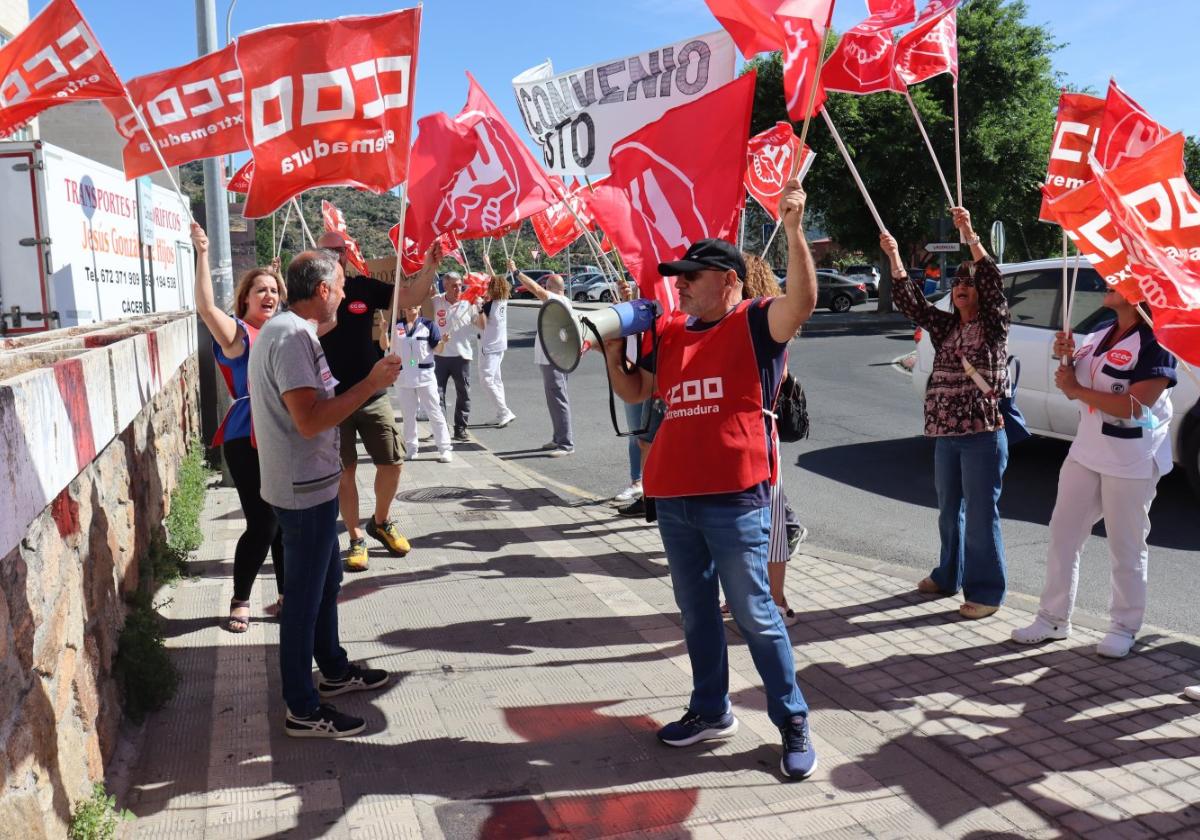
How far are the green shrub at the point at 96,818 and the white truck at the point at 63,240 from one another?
6.54m

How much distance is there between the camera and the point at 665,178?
4375 mm

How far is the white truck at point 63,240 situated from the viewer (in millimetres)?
8383

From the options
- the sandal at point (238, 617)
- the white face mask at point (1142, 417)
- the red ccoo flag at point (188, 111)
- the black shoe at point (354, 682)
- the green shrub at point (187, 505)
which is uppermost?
the red ccoo flag at point (188, 111)

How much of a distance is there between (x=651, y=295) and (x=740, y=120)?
816 mm

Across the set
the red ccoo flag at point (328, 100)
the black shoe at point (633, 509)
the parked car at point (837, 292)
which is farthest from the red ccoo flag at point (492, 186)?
the parked car at point (837, 292)

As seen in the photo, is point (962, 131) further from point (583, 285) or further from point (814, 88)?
point (814, 88)

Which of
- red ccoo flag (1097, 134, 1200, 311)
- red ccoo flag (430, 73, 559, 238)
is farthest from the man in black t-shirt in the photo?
red ccoo flag (1097, 134, 1200, 311)

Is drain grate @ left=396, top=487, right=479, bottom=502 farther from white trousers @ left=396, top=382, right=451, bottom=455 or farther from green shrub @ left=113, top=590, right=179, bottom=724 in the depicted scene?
green shrub @ left=113, top=590, right=179, bottom=724

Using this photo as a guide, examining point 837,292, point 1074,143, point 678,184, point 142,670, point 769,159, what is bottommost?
point 142,670

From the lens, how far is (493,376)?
12641 millimetres

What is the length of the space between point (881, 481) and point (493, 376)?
5.46 metres

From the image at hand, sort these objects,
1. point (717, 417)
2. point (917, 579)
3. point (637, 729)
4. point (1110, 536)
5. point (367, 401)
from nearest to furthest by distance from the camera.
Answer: point (717, 417)
point (637, 729)
point (1110, 536)
point (367, 401)
point (917, 579)

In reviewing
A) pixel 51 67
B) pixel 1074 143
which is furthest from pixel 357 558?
pixel 1074 143

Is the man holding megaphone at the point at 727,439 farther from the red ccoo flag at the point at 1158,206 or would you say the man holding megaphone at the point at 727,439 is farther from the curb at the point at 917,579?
the curb at the point at 917,579
